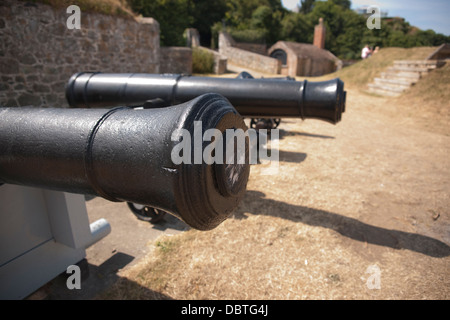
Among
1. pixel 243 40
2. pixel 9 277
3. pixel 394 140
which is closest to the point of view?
pixel 9 277

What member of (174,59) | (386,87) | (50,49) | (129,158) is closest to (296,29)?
(386,87)

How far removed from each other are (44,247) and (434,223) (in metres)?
4.17

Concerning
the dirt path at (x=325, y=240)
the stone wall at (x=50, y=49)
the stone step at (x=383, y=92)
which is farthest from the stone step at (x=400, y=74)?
the stone wall at (x=50, y=49)

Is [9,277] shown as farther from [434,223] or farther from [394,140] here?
[394,140]

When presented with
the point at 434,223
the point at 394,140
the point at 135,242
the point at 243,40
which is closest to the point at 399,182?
the point at 434,223

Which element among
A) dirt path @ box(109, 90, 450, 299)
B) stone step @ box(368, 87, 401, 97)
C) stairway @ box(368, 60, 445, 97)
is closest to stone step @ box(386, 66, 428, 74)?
stairway @ box(368, 60, 445, 97)

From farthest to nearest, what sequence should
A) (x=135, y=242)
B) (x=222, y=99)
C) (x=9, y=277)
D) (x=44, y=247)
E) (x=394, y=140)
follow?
(x=394, y=140) → (x=135, y=242) → (x=44, y=247) → (x=9, y=277) → (x=222, y=99)

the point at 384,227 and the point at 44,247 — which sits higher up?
the point at 44,247

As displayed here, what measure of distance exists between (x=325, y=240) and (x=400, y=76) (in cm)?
1244

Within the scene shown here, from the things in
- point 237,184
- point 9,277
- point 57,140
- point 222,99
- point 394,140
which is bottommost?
point 394,140

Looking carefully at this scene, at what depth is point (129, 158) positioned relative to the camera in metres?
1.22

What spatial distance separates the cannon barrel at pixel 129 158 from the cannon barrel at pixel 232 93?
6.67ft

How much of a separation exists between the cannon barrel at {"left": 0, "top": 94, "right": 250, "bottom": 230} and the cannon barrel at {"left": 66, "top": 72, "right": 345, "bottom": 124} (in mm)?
2034
